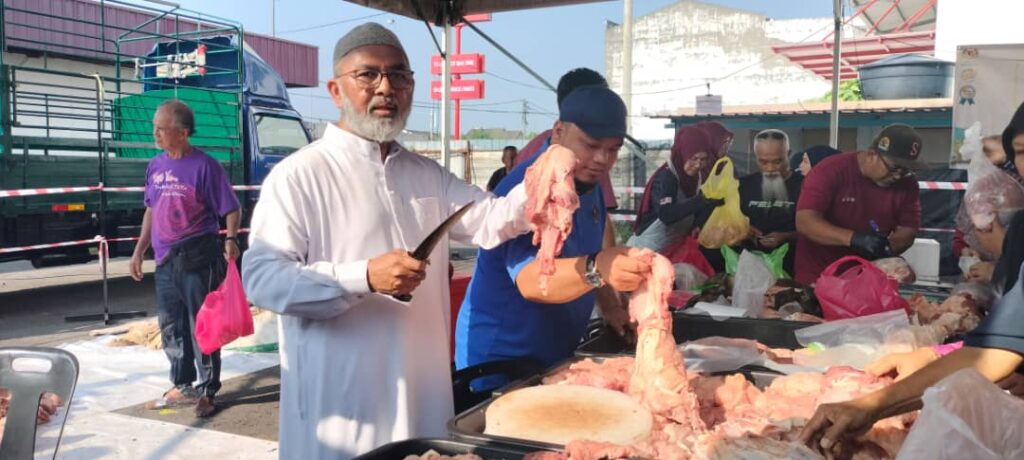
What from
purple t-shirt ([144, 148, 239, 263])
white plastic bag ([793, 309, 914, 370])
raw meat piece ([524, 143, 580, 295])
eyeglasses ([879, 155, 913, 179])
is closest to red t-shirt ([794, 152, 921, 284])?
eyeglasses ([879, 155, 913, 179])

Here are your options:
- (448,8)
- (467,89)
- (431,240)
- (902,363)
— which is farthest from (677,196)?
(467,89)

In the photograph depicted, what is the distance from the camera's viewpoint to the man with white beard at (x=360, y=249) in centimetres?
216

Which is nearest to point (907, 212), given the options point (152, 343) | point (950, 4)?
point (152, 343)

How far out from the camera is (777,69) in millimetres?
28000

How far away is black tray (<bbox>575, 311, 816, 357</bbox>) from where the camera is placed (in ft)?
9.80

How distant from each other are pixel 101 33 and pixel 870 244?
48.7 ft

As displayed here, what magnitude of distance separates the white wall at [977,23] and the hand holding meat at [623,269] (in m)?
10.3

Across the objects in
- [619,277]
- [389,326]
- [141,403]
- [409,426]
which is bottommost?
[141,403]

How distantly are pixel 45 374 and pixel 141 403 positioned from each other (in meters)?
3.38

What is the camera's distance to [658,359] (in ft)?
6.80

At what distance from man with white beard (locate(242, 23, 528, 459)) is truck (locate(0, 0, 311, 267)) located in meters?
8.04

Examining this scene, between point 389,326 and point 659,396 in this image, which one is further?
point 389,326

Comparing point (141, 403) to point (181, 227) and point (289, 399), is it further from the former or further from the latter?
point (289, 399)

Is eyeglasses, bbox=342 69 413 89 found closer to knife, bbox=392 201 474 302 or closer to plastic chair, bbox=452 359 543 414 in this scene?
knife, bbox=392 201 474 302
